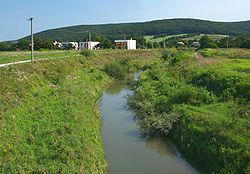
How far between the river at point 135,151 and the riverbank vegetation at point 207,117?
0.60 meters

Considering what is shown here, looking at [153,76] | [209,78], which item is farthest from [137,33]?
[209,78]

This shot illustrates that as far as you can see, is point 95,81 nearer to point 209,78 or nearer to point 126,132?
point 209,78

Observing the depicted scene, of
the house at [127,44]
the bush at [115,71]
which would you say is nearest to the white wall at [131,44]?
the house at [127,44]

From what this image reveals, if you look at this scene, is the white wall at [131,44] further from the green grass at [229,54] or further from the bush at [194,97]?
the bush at [194,97]

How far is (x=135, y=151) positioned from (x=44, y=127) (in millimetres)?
4784

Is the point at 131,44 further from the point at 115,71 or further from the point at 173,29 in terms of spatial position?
the point at 115,71

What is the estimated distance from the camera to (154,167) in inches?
618

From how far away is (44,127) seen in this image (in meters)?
16.8

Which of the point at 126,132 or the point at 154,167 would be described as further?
the point at 126,132

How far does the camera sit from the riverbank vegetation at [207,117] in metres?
14.0

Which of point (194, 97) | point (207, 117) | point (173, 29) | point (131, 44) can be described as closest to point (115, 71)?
point (194, 97)

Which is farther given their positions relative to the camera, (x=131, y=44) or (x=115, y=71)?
(x=131, y=44)

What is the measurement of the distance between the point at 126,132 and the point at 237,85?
321 inches

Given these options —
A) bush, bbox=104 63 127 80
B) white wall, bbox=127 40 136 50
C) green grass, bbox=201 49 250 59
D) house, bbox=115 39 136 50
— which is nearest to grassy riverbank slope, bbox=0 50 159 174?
bush, bbox=104 63 127 80
